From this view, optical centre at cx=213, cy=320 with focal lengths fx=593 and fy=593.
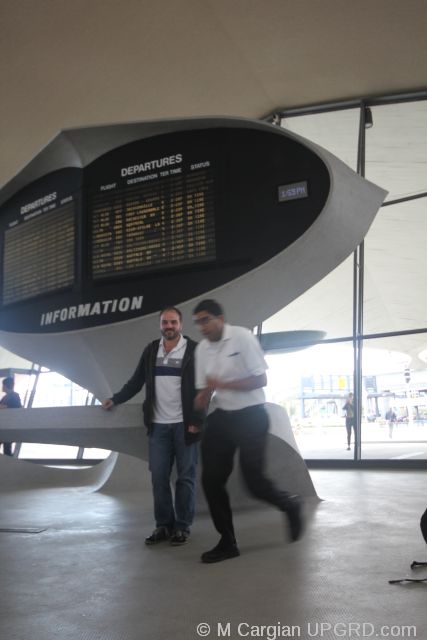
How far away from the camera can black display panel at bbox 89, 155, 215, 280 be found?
5.00 metres

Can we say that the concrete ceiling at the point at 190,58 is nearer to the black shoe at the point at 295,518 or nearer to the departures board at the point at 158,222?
the departures board at the point at 158,222

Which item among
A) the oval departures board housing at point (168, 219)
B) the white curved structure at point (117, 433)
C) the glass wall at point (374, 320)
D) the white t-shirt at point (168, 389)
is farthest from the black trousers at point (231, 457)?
the glass wall at point (374, 320)

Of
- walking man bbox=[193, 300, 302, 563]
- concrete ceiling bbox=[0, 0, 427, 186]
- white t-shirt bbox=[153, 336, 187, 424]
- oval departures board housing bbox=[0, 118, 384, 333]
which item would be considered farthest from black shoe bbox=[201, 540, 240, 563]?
concrete ceiling bbox=[0, 0, 427, 186]

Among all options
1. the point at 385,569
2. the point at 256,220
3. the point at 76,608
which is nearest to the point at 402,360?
the point at 256,220

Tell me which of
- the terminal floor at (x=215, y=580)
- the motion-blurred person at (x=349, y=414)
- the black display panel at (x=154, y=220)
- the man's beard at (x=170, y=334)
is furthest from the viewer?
the motion-blurred person at (x=349, y=414)

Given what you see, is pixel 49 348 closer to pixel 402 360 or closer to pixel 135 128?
pixel 135 128

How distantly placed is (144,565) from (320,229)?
2.76m

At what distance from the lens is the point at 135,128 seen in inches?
→ 215

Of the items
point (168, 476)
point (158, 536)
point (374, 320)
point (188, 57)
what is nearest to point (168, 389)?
point (168, 476)

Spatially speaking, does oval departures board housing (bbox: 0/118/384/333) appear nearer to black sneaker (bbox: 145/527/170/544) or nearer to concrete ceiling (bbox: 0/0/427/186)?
black sneaker (bbox: 145/527/170/544)

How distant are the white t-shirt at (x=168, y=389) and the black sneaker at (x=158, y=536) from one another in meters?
0.60

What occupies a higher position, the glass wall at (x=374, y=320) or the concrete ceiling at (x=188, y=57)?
the concrete ceiling at (x=188, y=57)

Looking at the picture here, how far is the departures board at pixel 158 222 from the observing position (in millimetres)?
4801

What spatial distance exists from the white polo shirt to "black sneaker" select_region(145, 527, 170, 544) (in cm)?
89
